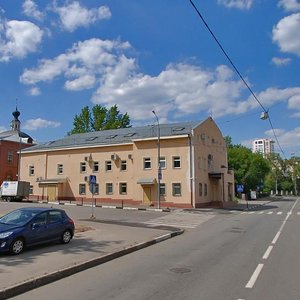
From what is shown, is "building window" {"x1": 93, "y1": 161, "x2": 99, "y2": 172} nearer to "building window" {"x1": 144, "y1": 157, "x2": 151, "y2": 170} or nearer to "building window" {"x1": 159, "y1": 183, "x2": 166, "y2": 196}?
"building window" {"x1": 144, "y1": 157, "x2": 151, "y2": 170}

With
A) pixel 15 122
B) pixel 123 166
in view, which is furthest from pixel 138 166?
pixel 15 122

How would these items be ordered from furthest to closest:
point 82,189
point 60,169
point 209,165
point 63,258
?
point 60,169 < point 82,189 < point 209,165 < point 63,258

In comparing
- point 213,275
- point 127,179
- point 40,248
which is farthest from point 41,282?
point 127,179

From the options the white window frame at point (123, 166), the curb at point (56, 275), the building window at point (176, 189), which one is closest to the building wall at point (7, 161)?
the white window frame at point (123, 166)

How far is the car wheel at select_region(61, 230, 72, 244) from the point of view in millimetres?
14198

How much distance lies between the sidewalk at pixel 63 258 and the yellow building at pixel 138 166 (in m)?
21.9

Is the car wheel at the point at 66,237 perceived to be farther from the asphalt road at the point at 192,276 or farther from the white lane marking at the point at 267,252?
the white lane marking at the point at 267,252

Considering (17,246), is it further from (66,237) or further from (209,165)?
(209,165)

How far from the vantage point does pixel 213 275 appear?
9.22m

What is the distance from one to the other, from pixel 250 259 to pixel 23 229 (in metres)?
6.90

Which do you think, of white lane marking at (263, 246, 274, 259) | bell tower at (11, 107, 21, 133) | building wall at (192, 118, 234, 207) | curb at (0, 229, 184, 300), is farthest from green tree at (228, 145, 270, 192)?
curb at (0, 229, 184, 300)

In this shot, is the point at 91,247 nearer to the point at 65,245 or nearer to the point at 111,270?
the point at 65,245

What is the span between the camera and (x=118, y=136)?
49.7 m

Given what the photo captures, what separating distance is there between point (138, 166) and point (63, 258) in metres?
33.2
